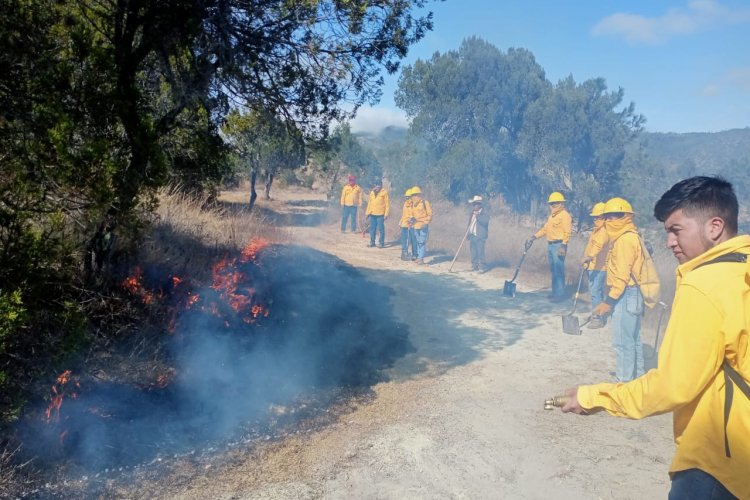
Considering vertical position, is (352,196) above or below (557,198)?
below

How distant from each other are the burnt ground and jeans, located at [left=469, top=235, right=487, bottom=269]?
4240 millimetres

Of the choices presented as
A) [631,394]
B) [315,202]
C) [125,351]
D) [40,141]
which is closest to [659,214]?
[631,394]

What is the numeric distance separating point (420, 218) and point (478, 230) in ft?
4.99

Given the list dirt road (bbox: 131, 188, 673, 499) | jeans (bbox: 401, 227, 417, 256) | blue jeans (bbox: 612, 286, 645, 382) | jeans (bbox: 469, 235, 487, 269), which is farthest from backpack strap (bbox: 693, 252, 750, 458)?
jeans (bbox: 401, 227, 417, 256)

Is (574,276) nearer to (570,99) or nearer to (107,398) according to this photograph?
(107,398)

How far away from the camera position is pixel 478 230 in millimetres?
12039

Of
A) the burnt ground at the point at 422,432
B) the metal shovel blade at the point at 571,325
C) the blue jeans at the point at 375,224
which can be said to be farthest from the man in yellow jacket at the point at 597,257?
the blue jeans at the point at 375,224

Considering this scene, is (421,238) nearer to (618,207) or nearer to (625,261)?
(618,207)

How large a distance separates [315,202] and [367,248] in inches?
463

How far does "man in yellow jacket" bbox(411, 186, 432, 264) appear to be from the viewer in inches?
490

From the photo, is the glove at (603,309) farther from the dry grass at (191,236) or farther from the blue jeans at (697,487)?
the dry grass at (191,236)

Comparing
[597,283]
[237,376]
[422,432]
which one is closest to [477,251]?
[597,283]

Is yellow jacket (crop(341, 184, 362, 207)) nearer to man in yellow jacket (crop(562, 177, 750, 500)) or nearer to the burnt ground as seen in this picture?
the burnt ground

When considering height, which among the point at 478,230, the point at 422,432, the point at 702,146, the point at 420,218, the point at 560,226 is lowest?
the point at 422,432
